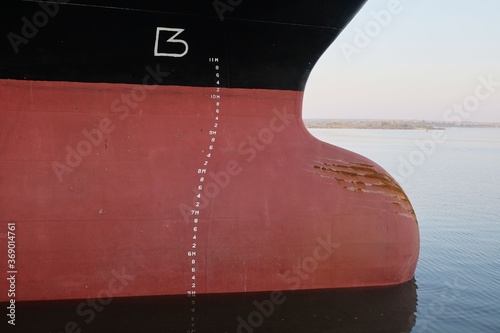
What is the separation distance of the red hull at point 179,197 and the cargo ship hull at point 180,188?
0.04 feet

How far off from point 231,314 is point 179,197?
1.39 m

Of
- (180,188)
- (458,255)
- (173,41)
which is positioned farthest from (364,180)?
(458,255)

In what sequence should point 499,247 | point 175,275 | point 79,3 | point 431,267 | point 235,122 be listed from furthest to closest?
point 499,247 < point 431,267 < point 235,122 < point 175,275 < point 79,3

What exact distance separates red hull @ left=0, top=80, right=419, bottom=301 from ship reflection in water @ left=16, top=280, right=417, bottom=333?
13 cm

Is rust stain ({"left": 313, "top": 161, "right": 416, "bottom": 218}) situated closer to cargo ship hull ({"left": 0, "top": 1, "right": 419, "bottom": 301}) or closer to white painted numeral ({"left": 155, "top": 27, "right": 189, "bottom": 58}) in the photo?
cargo ship hull ({"left": 0, "top": 1, "right": 419, "bottom": 301})

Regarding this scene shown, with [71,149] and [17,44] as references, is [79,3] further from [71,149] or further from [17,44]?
[71,149]

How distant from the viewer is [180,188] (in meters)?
5.01

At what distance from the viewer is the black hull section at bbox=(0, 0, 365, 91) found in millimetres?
4672

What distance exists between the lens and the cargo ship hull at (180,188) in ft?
15.6

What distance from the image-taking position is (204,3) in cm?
484

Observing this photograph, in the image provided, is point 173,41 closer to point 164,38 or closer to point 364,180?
point 164,38

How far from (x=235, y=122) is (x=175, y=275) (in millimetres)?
1863

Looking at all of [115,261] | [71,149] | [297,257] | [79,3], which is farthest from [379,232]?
[79,3]

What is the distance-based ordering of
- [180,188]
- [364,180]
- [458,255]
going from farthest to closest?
[458,255]
[364,180]
[180,188]
